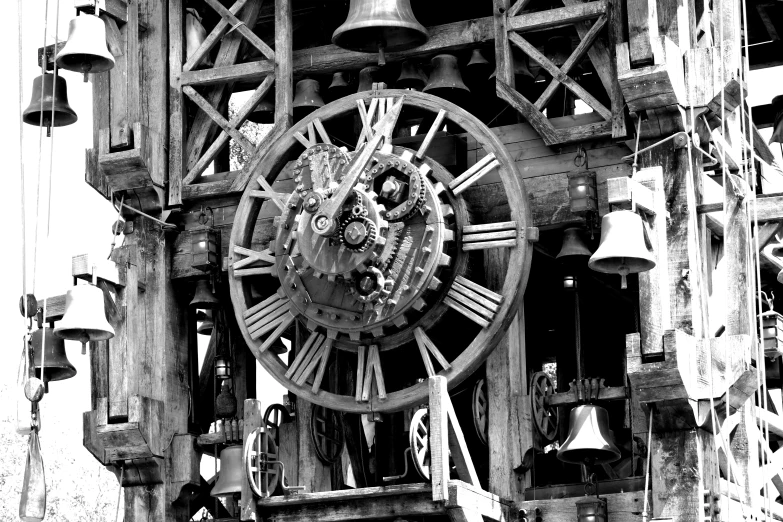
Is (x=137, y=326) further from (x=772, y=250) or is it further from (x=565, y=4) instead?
(x=772, y=250)

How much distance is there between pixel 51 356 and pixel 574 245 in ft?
14.7

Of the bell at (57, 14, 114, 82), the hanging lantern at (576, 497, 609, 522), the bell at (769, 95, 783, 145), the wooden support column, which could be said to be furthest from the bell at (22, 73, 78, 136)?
the bell at (769, 95, 783, 145)

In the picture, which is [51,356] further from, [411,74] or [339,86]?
[411,74]

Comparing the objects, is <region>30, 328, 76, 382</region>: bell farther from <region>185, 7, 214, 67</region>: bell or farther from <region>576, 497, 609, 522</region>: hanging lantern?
<region>576, 497, 609, 522</region>: hanging lantern

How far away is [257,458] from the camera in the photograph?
50.6ft

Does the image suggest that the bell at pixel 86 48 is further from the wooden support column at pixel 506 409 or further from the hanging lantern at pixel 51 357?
the wooden support column at pixel 506 409

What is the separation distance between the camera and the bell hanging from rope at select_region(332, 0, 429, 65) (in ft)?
52.6

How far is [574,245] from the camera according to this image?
52.1ft

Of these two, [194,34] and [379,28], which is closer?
[379,28]

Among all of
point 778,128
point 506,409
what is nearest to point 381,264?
point 506,409

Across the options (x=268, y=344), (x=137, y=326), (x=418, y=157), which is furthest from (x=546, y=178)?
(x=137, y=326)

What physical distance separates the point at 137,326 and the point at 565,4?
452 cm

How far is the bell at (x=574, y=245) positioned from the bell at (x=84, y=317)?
370 centimetres

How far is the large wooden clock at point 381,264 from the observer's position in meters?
15.5
